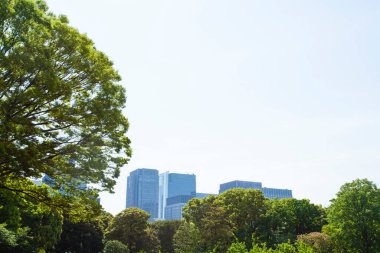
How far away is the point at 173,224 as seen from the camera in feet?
222

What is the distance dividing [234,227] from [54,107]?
34790 millimetres

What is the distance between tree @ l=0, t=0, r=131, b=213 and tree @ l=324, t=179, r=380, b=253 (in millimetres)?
29752

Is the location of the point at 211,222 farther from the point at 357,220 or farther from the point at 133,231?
the point at 133,231

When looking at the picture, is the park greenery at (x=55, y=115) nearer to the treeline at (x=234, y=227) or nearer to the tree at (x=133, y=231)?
the treeline at (x=234, y=227)

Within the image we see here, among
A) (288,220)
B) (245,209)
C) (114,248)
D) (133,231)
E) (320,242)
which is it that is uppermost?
(245,209)

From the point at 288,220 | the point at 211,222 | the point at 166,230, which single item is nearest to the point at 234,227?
the point at 211,222

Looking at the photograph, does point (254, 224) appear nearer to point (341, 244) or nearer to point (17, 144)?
point (341, 244)

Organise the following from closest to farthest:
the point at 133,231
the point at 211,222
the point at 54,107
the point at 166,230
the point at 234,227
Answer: the point at 54,107
the point at 211,222
the point at 234,227
the point at 133,231
the point at 166,230

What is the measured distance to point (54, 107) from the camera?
41.7 ft

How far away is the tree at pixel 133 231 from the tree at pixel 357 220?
2782cm

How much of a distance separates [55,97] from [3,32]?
8.66 ft

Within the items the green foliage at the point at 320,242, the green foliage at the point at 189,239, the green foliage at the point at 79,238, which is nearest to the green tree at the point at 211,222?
the green foliage at the point at 189,239

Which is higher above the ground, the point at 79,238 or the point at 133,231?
the point at 133,231

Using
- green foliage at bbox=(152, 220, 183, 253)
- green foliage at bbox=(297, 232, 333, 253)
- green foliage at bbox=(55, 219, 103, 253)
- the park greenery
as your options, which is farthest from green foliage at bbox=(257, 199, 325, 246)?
green foliage at bbox=(55, 219, 103, 253)
